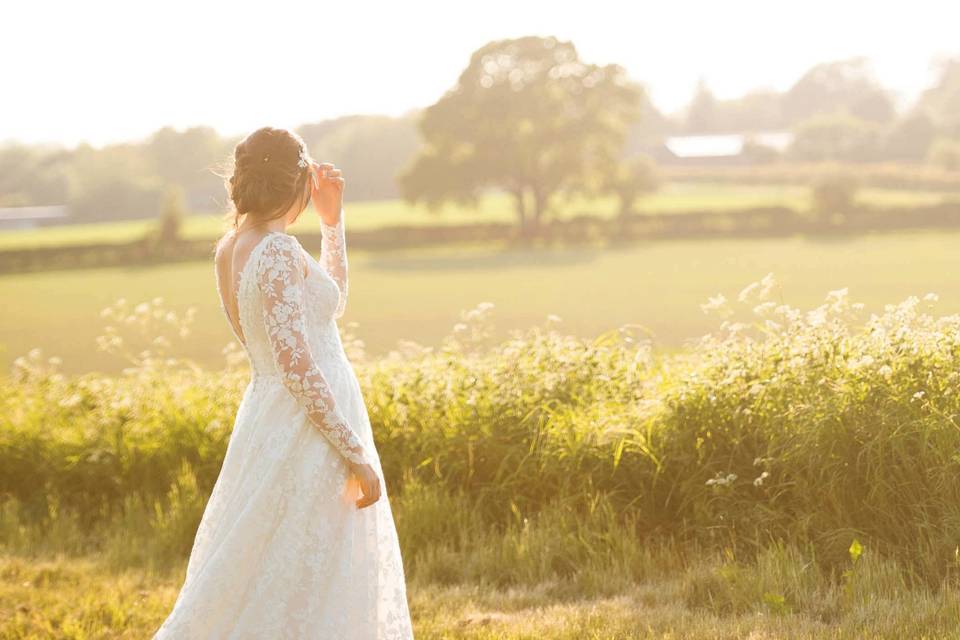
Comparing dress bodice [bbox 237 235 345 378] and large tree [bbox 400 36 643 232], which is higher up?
large tree [bbox 400 36 643 232]

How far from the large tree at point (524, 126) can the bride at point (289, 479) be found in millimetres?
55161

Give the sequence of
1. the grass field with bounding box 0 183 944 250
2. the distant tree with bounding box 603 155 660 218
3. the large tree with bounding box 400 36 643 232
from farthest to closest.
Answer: the large tree with bounding box 400 36 643 232 < the distant tree with bounding box 603 155 660 218 < the grass field with bounding box 0 183 944 250

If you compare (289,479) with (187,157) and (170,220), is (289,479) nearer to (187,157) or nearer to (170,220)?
(170,220)

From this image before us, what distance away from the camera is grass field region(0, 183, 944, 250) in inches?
2239

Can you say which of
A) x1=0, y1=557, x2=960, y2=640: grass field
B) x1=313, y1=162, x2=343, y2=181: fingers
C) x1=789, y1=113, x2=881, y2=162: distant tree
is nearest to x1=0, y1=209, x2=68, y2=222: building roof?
x1=789, y1=113, x2=881, y2=162: distant tree

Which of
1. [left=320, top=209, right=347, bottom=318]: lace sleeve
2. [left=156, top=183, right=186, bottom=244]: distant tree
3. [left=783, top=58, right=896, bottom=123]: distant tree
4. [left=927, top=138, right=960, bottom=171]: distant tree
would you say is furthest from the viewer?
[left=783, top=58, right=896, bottom=123]: distant tree

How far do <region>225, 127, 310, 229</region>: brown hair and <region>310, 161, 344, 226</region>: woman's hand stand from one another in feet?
0.94

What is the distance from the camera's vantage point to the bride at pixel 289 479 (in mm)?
3520

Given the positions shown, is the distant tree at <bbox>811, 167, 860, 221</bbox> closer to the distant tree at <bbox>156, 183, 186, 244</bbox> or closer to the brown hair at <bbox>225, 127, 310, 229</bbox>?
the distant tree at <bbox>156, 183, 186, 244</bbox>

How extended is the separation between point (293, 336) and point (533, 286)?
35667 mm

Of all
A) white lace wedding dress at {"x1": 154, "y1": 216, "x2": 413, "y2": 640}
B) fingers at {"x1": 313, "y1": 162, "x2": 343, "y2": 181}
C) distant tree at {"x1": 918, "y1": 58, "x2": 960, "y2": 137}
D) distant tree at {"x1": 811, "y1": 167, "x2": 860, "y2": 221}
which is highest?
distant tree at {"x1": 918, "y1": 58, "x2": 960, "y2": 137}

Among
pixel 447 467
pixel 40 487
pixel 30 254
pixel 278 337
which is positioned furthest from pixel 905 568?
pixel 30 254

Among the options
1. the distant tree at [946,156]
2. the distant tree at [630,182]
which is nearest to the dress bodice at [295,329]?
the distant tree at [630,182]

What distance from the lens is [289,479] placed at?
11.9 ft
